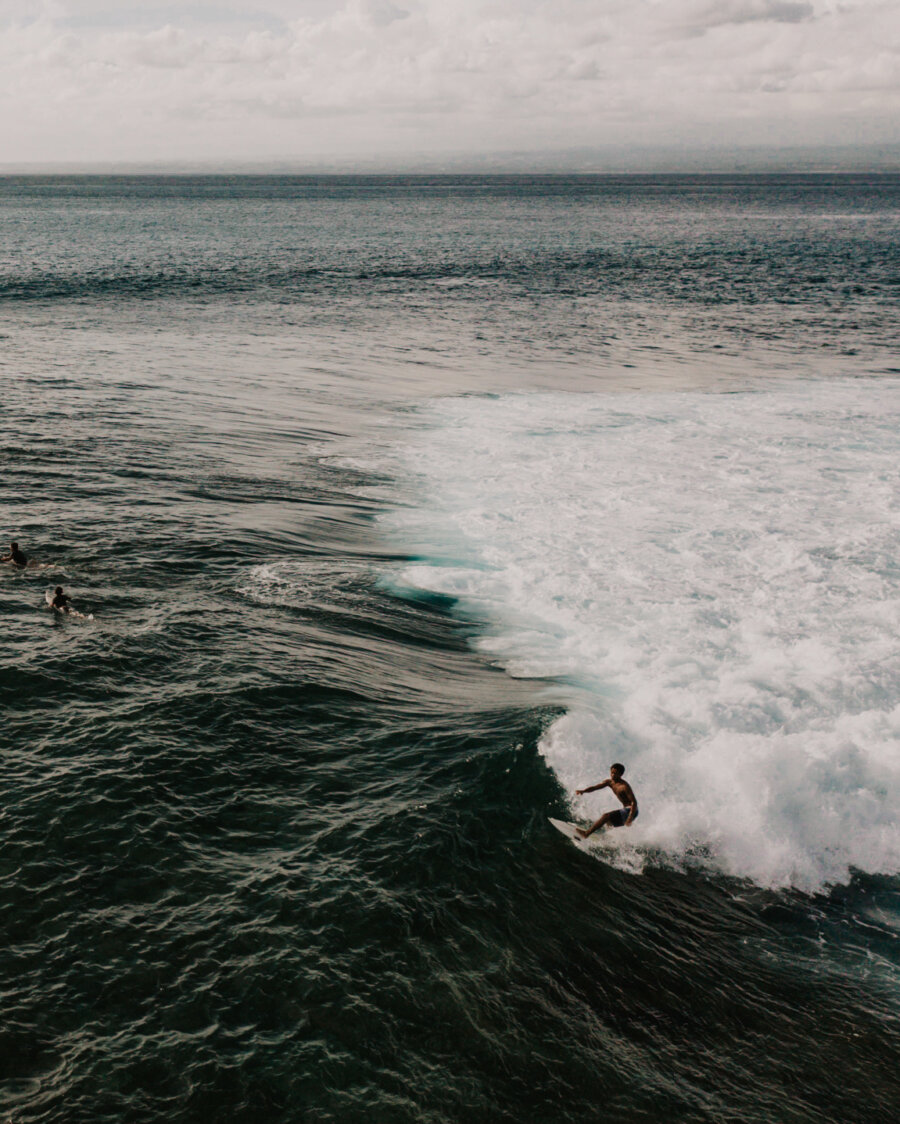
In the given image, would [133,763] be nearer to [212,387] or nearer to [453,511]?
[453,511]

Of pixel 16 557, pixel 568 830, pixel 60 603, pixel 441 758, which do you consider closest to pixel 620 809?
pixel 568 830

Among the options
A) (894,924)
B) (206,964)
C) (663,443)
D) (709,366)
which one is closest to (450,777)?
(206,964)

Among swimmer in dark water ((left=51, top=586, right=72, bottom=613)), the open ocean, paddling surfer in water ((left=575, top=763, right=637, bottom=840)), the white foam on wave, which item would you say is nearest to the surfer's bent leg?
paddling surfer in water ((left=575, top=763, right=637, bottom=840))

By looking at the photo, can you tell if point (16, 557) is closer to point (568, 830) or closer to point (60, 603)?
point (60, 603)

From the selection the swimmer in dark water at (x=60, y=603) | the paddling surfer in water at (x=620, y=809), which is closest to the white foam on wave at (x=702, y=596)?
the paddling surfer in water at (x=620, y=809)

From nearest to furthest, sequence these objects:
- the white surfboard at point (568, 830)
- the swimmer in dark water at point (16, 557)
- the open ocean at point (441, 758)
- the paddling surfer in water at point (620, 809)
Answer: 1. the open ocean at point (441, 758)
2. the paddling surfer in water at point (620, 809)
3. the white surfboard at point (568, 830)
4. the swimmer in dark water at point (16, 557)

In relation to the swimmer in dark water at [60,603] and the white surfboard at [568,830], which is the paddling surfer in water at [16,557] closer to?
the swimmer in dark water at [60,603]
